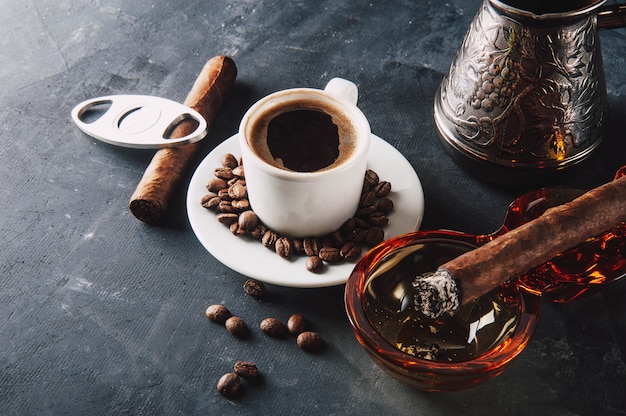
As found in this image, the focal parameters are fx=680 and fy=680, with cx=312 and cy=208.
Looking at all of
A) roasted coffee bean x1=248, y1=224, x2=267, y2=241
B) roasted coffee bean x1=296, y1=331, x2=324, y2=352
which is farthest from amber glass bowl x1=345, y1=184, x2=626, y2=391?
roasted coffee bean x1=248, y1=224, x2=267, y2=241

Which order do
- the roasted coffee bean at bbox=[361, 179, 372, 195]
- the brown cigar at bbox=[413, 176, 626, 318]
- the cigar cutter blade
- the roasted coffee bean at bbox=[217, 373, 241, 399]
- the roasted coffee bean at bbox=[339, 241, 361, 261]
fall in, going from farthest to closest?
the cigar cutter blade, the roasted coffee bean at bbox=[361, 179, 372, 195], the roasted coffee bean at bbox=[339, 241, 361, 261], the roasted coffee bean at bbox=[217, 373, 241, 399], the brown cigar at bbox=[413, 176, 626, 318]

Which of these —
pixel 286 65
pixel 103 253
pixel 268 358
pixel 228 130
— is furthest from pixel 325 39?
pixel 268 358

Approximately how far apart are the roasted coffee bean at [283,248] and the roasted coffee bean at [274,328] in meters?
0.11

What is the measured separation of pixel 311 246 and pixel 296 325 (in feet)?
0.45

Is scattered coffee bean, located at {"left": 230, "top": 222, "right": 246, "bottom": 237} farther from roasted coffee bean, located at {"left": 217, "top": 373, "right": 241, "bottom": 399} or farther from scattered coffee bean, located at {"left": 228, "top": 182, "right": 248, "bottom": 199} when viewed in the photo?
roasted coffee bean, located at {"left": 217, "top": 373, "right": 241, "bottom": 399}

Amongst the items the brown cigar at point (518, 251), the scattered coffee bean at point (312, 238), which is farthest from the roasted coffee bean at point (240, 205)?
the brown cigar at point (518, 251)

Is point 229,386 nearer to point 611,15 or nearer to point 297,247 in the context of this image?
point 297,247

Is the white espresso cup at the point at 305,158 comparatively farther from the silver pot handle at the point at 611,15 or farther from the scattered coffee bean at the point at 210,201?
the silver pot handle at the point at 611,15

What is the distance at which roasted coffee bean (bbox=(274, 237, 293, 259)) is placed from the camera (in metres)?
1.13

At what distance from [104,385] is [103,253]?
0.88 ft

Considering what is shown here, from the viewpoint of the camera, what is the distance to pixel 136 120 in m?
1.40

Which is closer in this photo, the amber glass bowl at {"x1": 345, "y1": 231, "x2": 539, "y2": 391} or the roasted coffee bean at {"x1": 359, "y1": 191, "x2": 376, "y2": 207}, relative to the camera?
the amber glass bowl at {"x1": 345, "y1": 231, "x2": 539, "y2": 391}

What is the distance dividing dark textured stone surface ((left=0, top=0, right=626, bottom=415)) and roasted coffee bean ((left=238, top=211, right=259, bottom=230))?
94 millimetres

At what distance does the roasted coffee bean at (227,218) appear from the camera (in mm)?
1166
